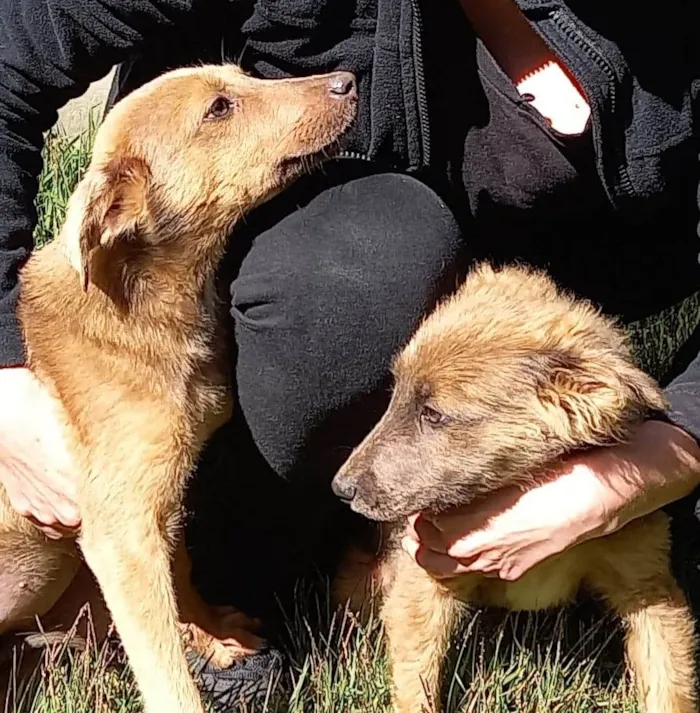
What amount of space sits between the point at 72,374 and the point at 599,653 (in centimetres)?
131

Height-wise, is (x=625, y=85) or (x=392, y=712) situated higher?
(x=625, y=85)

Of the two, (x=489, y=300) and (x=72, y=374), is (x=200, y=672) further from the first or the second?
(x=489, y=300)

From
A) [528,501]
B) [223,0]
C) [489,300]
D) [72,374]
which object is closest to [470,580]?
[528,501]

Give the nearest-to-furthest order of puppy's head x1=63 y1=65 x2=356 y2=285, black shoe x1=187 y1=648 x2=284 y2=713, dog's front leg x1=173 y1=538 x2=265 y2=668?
puppy's head x1=63 y1=65 x2=356 y2=285
black shoe x1=187 y1=648 x2=284 y2=713
dog's front leg x1=173 y1=538 x2=265 y2=668

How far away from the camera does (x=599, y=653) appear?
9.46 feet

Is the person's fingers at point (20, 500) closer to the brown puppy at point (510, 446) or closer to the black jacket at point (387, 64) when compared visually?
the black jacket at point (387, 64)

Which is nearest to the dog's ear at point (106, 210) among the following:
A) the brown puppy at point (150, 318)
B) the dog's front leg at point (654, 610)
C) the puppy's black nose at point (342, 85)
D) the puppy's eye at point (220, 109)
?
the brown puppy at point (150, 318)

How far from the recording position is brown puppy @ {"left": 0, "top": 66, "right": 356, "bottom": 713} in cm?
254

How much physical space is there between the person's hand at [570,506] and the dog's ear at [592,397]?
0.19ft

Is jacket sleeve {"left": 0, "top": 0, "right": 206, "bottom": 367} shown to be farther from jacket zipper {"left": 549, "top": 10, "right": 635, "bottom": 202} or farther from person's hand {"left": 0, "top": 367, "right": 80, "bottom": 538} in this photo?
jacket zipper {"left": 549, "top": 10, "right": 635, "bottom": 202}

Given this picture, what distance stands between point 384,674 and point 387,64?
127cm

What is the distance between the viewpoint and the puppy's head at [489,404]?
96.2 inches

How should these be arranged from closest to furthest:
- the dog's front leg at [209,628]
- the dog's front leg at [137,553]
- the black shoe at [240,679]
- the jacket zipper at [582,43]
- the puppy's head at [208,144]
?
the jacket zipper at [582,43] < the dog's front leg at [137,553] < the puppy's head at [208,144] < the black shoe at [240,679] < the dog's front leg at [209,628]

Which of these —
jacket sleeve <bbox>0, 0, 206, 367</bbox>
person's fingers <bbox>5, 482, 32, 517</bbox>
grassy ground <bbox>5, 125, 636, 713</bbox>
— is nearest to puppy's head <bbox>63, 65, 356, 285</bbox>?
jacket sleeve <bbox>0, 0, 206, 367</bbox>
